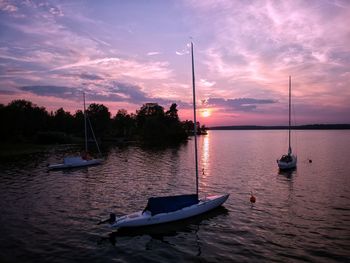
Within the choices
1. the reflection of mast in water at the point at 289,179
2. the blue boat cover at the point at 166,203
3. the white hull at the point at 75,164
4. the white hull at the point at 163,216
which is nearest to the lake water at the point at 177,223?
the reflection of mast in water at the point at 289,179

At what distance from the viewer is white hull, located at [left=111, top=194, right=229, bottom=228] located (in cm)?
2693

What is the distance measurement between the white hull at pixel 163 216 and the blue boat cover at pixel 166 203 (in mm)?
348

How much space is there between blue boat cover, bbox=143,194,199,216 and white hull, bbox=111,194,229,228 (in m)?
0.35

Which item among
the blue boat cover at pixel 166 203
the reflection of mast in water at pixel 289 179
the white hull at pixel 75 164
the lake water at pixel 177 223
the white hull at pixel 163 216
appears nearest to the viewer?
the lake water at pixel 177 223

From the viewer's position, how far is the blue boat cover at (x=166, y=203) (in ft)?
92.3

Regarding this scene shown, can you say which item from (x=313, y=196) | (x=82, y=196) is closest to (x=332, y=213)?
(x=313, y=196)

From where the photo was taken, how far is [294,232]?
2722 centimetres

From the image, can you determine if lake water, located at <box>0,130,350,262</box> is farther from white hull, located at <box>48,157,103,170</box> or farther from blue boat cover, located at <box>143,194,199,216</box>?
white hull, located at <box>48,157,103,170</box>

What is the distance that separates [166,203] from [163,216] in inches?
49.0

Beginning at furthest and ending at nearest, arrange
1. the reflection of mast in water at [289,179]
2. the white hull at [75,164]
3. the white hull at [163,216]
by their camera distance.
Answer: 1. the white hull at [75,164]
2. the reflection of mast in water at [289,179]
3. the white hull at [163,216]

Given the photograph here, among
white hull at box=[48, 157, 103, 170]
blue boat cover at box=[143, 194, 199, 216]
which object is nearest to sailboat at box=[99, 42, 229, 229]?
blue boat cover at box=[143, 194, 199, 216]

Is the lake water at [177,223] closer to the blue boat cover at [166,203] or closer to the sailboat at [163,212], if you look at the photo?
the sailboat at [163,212]

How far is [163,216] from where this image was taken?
2836cm

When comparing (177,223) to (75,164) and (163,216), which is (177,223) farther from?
(75,164)
